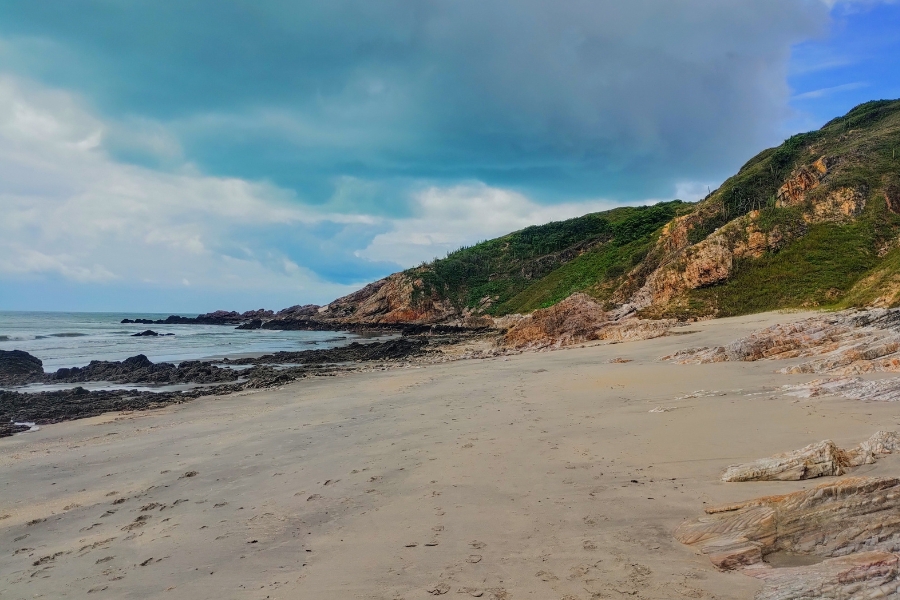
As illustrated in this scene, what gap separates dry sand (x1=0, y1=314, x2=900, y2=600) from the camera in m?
3.97

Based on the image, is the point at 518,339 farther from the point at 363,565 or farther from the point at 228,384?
the point at 363,565

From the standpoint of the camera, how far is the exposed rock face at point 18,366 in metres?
21.2

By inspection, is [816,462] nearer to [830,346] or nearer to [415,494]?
[415,494]

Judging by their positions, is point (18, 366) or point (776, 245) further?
point (776, 245)

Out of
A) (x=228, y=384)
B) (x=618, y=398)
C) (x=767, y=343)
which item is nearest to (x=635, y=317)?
(x=767, y=343)

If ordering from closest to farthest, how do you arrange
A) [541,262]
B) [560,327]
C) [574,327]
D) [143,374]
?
[143,374] < [574,327] < [560,327] < [541,262]

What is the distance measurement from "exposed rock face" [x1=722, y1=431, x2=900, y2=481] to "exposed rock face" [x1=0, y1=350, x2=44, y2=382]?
87.4 feet

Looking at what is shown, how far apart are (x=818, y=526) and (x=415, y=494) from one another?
3.90 metres

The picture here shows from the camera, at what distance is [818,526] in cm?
354

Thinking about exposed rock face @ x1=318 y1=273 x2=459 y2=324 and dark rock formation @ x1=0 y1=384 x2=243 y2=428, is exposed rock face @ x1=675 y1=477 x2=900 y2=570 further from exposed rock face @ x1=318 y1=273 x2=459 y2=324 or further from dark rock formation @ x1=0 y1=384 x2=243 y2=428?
exposed rock face @ x1=318 y1=273 x2=459 y2=324

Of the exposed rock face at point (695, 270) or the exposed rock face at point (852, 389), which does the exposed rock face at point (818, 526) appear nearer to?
the exposed rock face at point (852, 389)

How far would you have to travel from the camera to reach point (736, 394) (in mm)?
9109

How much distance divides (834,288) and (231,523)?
86.8 ft

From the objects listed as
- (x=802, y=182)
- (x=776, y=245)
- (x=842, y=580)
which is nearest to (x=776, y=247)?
(x=776, y=245)
